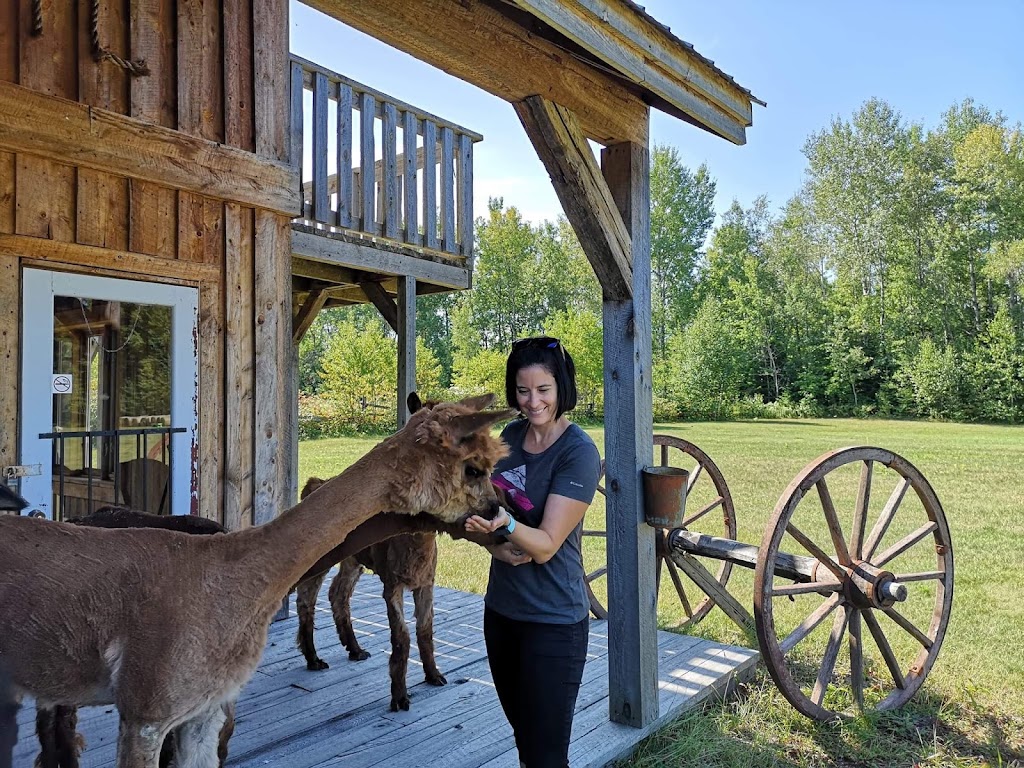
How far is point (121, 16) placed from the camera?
4.05m

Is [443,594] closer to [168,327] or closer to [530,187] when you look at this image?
[168,327]

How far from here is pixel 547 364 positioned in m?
2.81

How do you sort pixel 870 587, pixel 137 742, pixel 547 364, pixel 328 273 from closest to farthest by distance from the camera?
pixel 137 742
pixel 547 364
pixel 870 587
pixel 328 273

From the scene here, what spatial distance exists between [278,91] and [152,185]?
115cm

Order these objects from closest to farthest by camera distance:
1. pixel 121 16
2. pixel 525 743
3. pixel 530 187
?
pixel 525 743 < pixel 121 16 < pixel 530 187

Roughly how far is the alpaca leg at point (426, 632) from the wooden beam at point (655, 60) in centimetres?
325

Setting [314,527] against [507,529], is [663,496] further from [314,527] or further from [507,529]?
[314,527]

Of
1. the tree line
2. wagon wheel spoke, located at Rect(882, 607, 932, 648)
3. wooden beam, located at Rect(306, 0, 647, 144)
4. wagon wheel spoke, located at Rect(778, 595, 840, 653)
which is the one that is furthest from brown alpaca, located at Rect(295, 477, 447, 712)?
the tree line

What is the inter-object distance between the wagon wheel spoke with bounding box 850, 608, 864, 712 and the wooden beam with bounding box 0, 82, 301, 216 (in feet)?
15.5

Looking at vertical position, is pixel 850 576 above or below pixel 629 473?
below

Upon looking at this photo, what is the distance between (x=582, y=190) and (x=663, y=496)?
1752 millimetres

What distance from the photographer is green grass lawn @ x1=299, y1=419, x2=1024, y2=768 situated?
4105 mm

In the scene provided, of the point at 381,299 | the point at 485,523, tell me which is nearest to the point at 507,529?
the point at 485,523

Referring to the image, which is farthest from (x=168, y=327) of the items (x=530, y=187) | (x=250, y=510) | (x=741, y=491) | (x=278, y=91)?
(x=530, y=187)
